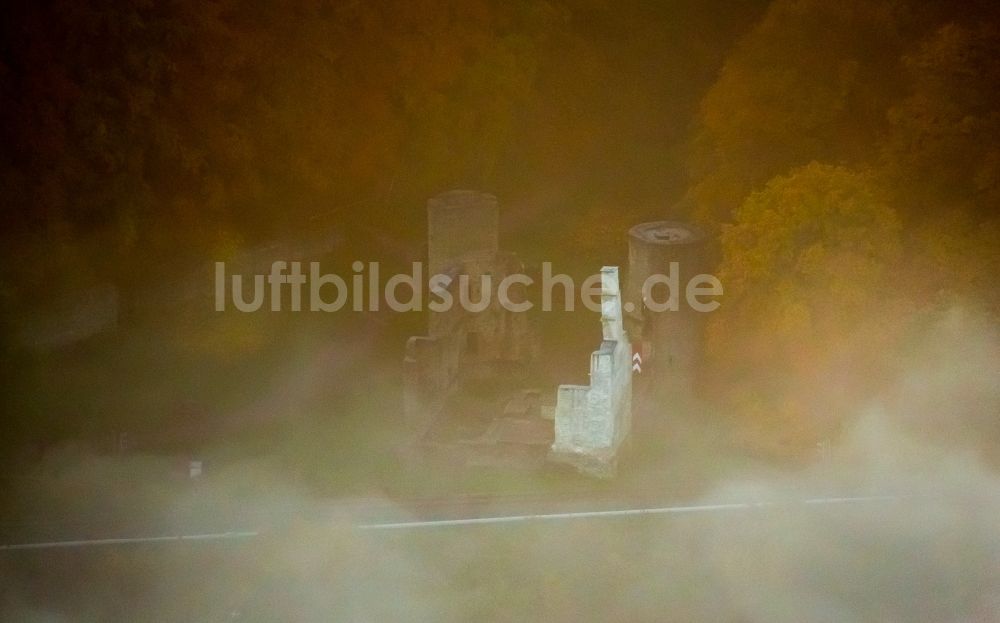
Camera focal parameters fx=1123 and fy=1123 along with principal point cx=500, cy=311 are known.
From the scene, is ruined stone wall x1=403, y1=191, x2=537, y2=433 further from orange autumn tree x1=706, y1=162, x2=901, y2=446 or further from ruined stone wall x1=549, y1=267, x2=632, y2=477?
orange autumn tree x1=706, y1=162, x2=901, y2=446

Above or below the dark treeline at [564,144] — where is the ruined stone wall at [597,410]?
below

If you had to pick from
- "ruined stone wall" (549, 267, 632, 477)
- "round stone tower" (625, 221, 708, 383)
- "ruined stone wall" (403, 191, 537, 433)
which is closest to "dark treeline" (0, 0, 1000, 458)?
"round stone tower" (625, 221, 708, 383)

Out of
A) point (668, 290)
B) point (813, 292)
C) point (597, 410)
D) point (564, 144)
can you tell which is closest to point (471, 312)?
point (668, 290)

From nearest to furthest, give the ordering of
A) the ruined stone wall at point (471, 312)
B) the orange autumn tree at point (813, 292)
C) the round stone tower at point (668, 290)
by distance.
→ 1. the orange autumn tree at point (813, 292)
2. the ruined stone wall at point (471, 312)
3. the round stone tower at point (668, 290)

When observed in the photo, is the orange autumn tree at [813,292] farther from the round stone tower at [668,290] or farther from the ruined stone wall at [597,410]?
the ruined stone wall at [597,410]

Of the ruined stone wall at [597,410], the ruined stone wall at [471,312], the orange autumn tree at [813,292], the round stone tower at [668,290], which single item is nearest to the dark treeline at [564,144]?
the orange autumn tree at [813,292]
